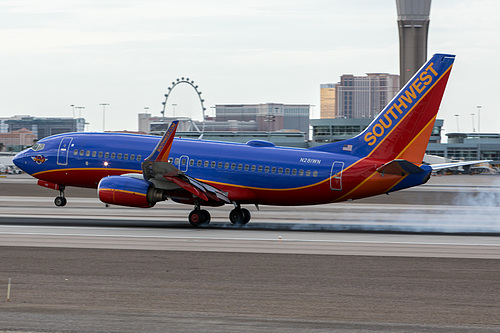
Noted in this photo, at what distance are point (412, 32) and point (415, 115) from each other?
110388mm

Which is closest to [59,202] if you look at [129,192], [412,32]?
[129,192]

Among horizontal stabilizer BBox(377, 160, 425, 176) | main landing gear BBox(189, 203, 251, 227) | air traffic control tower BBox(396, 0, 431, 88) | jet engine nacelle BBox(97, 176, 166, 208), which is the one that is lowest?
Answer: main landing gear BBox(189, 203, 251, 227)

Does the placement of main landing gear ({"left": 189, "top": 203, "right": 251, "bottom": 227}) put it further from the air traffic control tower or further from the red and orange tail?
the air traffic control tower

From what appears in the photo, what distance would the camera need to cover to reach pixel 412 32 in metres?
140

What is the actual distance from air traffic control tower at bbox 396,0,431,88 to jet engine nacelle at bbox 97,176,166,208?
4428 inches

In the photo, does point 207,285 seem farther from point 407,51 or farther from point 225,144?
point 407,51

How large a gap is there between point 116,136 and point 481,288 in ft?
79.1

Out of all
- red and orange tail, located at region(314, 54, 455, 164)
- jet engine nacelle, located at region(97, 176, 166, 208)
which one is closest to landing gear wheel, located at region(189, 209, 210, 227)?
jet engine nacelle, located at region(97, 176, 166, 208)

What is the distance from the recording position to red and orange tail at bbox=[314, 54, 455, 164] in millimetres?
34625

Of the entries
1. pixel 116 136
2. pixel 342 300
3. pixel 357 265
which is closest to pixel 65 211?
pixel 116 136

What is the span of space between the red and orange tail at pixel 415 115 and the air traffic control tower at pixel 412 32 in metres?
108

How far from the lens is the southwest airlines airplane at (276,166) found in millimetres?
34688

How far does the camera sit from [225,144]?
38438 millimetres

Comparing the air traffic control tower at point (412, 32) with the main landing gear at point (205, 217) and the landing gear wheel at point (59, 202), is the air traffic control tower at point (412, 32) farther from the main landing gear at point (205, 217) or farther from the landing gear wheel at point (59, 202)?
the main landing gear at point (205, 217)
